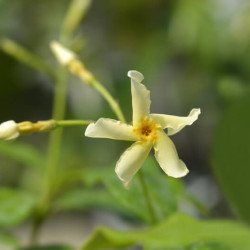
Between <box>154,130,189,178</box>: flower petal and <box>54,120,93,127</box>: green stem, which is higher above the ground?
<box>54,120,93,127</box>: green stem

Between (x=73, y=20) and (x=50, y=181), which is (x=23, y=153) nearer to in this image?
(x=50, y=181)

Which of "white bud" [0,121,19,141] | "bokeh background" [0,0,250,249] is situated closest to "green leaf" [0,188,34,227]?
"white bud" [0,121,19,141]

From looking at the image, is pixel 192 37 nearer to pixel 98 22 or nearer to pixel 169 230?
pixel 98 22

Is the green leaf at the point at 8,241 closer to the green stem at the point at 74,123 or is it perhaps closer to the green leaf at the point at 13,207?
the green leaf at the point at 13,207

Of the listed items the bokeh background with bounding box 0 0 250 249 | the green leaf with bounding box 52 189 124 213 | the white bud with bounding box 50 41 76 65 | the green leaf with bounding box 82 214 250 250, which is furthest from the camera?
the bokeh background with bounding box 0 0 250 249

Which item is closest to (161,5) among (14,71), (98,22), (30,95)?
(98,22)

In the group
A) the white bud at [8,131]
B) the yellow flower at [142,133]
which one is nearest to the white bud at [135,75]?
the yellow flower at [142,133]

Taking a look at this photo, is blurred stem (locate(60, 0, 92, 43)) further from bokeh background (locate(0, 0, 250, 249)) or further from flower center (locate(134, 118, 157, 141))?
flower center (locate(134, 118, 157, 141))
